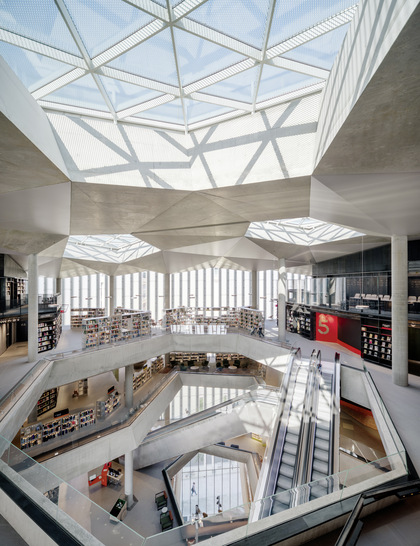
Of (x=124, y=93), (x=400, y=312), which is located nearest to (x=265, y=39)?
(x=124, y=93)

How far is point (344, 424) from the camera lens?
1538cm

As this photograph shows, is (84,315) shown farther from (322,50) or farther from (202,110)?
(322,50)

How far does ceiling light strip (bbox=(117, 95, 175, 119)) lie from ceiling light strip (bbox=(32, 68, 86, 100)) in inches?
76.2

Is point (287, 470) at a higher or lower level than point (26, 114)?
lower

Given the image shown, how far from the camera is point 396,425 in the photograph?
8023 mm

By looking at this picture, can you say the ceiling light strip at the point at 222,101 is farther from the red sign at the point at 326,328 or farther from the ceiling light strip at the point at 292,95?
the red sign at the point at 326,328

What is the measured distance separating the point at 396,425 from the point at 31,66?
46.5 feet

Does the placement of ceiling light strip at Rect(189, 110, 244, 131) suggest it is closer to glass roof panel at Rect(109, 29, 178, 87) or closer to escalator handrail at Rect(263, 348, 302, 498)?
glass roof panel at Rect(109, 29, 178, 87)

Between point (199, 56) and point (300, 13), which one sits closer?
point (300, 13)

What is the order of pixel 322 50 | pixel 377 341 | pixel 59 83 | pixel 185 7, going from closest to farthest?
pixel 185 7, pixel 322 50, pixel 59 83, pixel 377 341

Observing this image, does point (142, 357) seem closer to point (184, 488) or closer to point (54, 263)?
point (184, 488)

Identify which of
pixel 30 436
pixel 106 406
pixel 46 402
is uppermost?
pixel 30 436

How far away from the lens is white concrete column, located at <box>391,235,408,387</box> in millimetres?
11719

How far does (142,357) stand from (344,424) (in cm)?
1271
